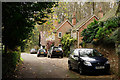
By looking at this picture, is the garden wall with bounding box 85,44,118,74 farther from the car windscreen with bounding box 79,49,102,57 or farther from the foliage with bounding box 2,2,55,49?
the foliage with bounding box 2,2,55,49

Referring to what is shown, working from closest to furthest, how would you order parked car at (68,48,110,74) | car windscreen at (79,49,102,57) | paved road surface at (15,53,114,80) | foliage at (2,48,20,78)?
1. foliage at (2,48,20,78)
2. paved road surface at (15,53,114,80)
3. parked car at (68,48,110,74)
4. car windscreen at (79,49,102,57)

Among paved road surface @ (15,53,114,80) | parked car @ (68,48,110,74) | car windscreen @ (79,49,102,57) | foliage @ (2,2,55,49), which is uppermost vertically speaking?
foliage @ (2,2,55,49)

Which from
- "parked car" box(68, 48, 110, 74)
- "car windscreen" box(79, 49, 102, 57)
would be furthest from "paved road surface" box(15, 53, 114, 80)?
"car windscreen" box(79, 49, 102, 57)

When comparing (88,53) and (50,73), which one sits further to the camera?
(88,53)

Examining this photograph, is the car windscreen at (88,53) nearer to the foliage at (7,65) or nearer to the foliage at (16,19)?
the foliage at (16,19)

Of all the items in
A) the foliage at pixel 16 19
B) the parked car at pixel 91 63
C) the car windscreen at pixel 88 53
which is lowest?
the parked car at pixel 91 63

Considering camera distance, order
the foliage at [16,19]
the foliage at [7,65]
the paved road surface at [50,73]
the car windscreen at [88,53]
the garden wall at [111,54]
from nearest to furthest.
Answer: the foliage at [16,19], the foliage at [7,65], the paved road surface at [50,73], the car windscreen at [88,53], the garden wall at [111,54]

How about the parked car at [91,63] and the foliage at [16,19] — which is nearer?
the foliage at [16,19]

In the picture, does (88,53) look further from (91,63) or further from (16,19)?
(16,19)

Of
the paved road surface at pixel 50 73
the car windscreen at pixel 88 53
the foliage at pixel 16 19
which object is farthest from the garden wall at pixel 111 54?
the foliage at pixel 16 19

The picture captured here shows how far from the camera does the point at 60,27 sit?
46.8 metres

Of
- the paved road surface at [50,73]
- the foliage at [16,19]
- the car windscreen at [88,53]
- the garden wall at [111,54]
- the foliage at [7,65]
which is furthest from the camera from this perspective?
the garden wall at [111,54]

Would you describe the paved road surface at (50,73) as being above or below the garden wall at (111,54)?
below

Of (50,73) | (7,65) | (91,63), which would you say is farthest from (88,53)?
(7,65)
